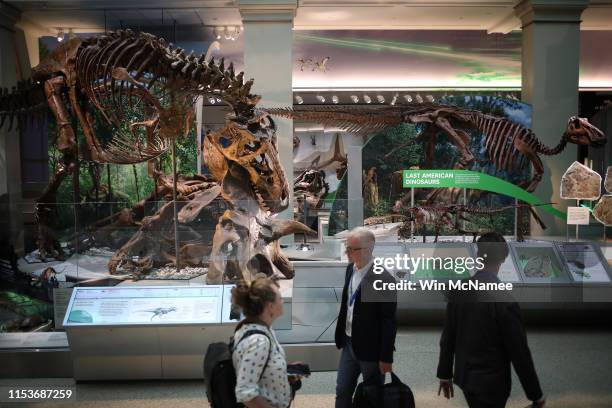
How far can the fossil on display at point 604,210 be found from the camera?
579cm

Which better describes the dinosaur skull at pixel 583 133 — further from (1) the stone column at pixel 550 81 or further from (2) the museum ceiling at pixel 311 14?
(2) the museum ceiling at pixel 311 14

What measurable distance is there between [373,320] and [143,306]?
1.92m

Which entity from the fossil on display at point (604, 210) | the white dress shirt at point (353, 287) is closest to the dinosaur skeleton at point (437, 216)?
the fossil on display at point (604, 210)

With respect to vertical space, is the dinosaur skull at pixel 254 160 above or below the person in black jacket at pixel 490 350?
above

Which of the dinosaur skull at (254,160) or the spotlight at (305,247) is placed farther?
the spotlight at (305,247)

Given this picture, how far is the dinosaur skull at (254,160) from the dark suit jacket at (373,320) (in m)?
2.80

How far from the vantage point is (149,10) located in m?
7.41

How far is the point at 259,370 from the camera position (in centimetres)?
199

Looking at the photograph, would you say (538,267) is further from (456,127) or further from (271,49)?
(271,49)

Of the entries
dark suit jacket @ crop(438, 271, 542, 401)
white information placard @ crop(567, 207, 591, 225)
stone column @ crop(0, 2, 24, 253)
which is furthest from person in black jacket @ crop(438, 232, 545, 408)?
stone column @ crop(0, 2, 24, 253)

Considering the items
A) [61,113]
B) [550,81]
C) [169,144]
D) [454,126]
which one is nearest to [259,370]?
[169,144]

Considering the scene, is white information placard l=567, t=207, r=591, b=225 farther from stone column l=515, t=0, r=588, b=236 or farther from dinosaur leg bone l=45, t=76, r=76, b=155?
dinosaur leg bone l=45, t=76, r=76, b=155

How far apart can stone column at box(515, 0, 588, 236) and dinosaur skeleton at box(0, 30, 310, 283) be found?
13.2 feet

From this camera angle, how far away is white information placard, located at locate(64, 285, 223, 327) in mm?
3868
